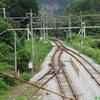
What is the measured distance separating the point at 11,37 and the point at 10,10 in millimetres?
27510

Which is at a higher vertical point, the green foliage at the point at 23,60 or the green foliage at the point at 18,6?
the green foliage at the point at 18,6

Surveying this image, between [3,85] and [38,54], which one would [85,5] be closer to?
[38,54]

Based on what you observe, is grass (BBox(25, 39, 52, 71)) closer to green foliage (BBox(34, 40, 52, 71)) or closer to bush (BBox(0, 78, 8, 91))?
green foliage (BBox(34, 40, 52, 71))

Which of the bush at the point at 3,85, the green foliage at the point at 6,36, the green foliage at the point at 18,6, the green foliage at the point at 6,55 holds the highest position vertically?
the green foliage at the point at 18,6

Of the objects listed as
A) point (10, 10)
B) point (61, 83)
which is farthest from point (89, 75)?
point (10, 10)

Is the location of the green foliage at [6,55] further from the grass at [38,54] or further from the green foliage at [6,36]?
the grass at [38,54]

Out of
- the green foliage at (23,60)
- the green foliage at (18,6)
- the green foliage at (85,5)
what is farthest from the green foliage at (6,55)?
the green foliage at (85,5)

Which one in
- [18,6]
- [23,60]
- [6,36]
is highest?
[18,6]

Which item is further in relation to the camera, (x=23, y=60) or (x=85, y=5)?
(x=85, y=5)

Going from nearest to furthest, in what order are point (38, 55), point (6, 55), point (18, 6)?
point (6, 55) → point (38, 55) → point (18, 6)

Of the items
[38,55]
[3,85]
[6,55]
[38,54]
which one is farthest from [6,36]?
[3,85]

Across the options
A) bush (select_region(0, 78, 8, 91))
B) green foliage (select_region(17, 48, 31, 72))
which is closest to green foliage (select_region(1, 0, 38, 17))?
green foliage (select_region(17, 48, 31, 72))

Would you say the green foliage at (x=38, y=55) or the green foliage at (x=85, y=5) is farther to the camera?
the green foliage at (x=85, y=5)

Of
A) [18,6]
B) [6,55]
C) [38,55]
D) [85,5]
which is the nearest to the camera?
[6,55]
